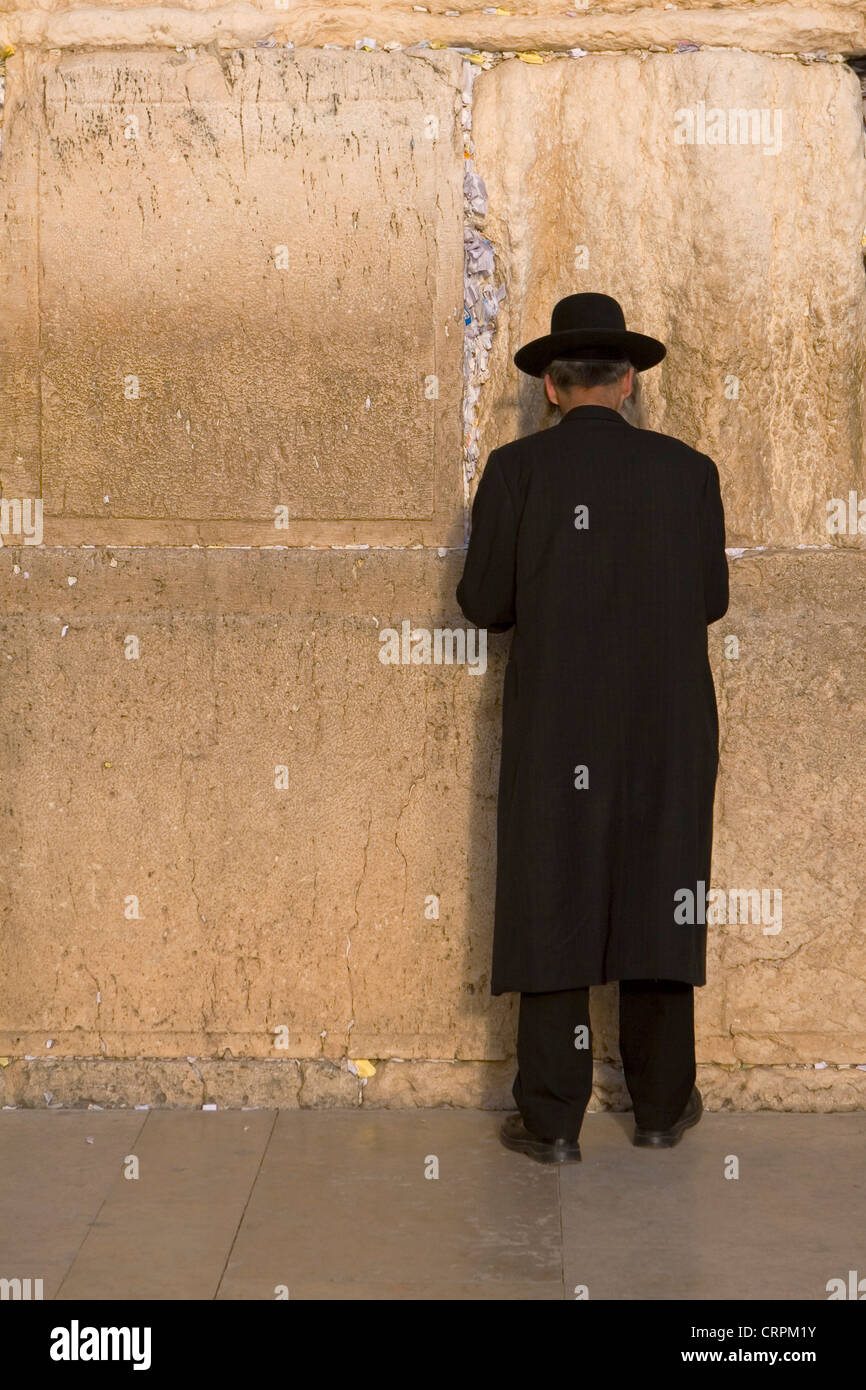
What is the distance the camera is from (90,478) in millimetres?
3820

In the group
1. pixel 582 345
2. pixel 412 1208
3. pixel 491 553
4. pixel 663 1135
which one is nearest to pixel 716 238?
pixel 582 345

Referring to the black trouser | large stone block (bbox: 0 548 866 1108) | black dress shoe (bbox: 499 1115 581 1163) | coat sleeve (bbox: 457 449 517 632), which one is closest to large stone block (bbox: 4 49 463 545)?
large stone block (bbox: 0 548 866 1108)

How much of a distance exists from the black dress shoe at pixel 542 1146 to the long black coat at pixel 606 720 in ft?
1.22

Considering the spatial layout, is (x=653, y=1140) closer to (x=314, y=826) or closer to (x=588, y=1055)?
(x=588, y=1055)

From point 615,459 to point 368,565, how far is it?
2.30 feet

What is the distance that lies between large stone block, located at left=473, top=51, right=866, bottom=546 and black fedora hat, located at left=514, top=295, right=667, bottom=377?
347 mm

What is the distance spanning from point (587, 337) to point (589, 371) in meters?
0.10

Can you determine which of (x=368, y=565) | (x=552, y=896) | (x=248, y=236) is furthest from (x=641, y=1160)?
(x=248, y=236)

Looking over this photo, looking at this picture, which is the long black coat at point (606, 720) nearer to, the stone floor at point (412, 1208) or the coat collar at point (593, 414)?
the coat collar at point (593, 414)

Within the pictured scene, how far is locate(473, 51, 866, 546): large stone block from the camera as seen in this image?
3.75 metres

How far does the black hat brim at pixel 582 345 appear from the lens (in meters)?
3.38

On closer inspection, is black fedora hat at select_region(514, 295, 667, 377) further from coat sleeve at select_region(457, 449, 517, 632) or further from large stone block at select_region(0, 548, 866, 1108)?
large stone block at select_region(0, 548, 866, 1108)

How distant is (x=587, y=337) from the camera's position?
3.39m

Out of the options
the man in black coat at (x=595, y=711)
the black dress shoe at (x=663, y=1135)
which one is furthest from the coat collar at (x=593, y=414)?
the black dress shoe at (x=663, y=1135)
